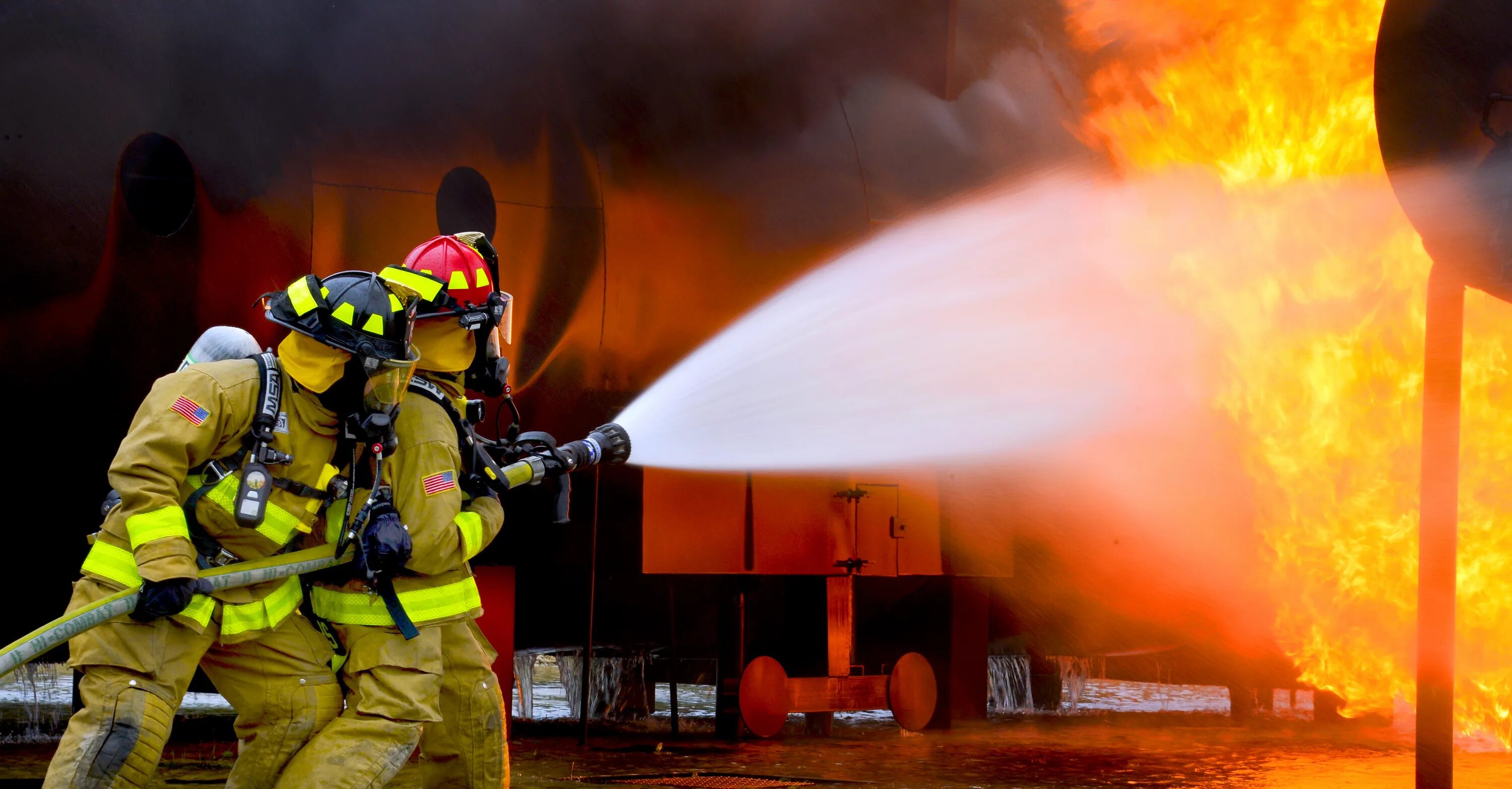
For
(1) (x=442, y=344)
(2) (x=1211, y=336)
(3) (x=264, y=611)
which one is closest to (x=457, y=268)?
(1) (x=442, y=344)

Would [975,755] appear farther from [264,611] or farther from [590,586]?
[264,611]

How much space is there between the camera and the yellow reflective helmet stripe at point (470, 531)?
4.48m

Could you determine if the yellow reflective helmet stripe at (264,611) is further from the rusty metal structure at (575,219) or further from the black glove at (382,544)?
the rusty metal structure at (575,219)

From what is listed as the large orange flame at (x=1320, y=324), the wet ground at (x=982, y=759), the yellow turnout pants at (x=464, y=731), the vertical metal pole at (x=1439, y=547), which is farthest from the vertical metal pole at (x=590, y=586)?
the large orange flame at (x=1320, y=324)

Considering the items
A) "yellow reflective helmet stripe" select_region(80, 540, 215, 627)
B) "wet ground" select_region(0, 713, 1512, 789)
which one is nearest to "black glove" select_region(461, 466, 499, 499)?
"yellow reflective helmet stripe" select_region(80, 540, 215, 627)

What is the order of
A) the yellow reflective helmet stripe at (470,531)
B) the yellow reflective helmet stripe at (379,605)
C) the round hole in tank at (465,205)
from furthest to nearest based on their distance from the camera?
the round hole in tank at (465,205) < the yellow reflective helmet stripe at (470,531) < the yellow reflective helmet stripe at (379,605)

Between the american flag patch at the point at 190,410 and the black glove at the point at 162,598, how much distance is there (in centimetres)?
44

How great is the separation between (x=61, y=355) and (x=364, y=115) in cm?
171

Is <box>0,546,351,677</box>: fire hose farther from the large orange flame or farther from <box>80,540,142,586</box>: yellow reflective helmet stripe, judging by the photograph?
the large orange flame

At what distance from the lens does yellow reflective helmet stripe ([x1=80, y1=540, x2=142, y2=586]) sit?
396 centimetres

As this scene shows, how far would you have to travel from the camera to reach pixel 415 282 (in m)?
4.57

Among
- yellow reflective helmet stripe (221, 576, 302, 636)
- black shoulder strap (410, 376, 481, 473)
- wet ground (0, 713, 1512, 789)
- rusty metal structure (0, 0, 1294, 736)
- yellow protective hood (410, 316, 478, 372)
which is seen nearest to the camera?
yellow reflective helmet stripe (221, 576, 302, 636)

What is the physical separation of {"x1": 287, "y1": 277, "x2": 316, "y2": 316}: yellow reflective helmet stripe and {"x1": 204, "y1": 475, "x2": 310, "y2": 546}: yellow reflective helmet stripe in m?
0.51

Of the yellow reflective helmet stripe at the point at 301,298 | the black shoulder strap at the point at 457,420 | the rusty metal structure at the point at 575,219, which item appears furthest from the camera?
the rusty metal structure at the point at 575,219
